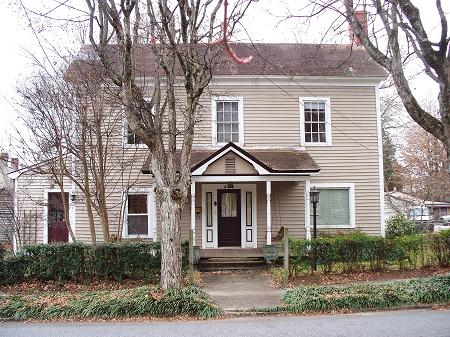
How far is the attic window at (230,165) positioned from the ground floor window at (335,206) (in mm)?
3763

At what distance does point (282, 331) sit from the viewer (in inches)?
316

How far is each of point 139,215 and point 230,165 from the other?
4.27 meters

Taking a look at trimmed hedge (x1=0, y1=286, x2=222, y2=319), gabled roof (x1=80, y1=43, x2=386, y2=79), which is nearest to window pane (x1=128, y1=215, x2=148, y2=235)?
gabled roof (x1=80, y1=43, x2=386, y2=79)

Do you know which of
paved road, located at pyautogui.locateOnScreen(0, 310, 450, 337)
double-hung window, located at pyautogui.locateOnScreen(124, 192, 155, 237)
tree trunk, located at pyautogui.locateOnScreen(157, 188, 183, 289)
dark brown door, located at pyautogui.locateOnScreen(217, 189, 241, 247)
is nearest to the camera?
paved road, located at pyautogui.locateOnScreen(0, 310, 450, 337)

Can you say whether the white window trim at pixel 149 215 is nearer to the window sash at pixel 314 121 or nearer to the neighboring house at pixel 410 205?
the window sash at pixel 314 121

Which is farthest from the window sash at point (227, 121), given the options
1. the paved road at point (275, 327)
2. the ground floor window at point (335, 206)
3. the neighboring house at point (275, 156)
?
the paved road at point (275, 327)

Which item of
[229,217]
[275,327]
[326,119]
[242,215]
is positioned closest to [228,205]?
[229,217]

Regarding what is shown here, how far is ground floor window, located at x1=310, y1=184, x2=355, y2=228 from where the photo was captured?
1762 centimetres

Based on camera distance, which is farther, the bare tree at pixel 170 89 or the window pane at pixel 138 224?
the window pane at pixel 138 224

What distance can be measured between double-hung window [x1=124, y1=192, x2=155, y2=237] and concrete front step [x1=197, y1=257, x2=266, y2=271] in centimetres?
291

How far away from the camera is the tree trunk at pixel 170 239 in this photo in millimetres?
10242

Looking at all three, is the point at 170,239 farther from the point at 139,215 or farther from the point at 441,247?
the point at 441,247

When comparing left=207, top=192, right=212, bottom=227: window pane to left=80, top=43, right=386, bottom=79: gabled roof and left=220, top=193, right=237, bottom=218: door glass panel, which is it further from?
left=80, top=43, right=386, bottom=79: gabled roof

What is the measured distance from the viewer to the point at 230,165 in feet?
51.6
